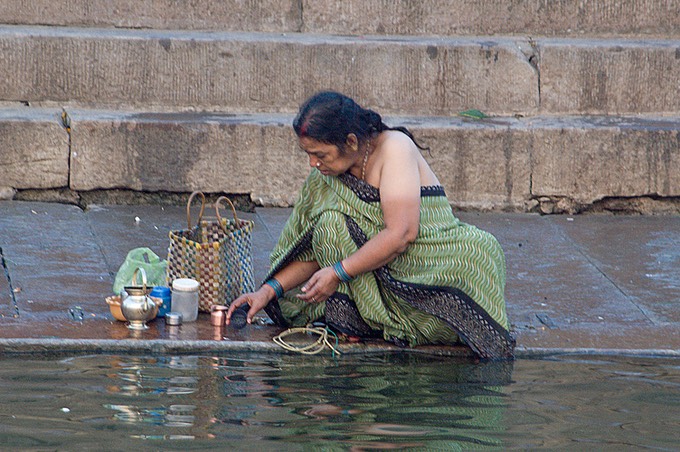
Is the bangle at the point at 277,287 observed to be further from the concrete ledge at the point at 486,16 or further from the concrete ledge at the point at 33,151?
the concrete ledge at the point at 486,16

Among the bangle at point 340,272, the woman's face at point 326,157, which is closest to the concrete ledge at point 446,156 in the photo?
the woman's face at point 326,157

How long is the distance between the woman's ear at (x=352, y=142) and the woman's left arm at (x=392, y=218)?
14 cm

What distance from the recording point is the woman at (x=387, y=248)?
4465mm

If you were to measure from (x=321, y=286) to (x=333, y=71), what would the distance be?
251cm

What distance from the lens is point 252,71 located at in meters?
6.73

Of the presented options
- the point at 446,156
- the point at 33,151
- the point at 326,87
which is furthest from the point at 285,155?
the point at 33,151

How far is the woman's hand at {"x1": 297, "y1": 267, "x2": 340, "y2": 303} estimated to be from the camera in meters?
4.53

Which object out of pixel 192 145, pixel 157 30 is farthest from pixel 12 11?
pixel 192 145

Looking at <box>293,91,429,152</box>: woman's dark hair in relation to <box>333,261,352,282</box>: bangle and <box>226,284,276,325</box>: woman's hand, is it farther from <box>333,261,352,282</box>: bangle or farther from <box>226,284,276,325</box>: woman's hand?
<box>226,284,276,325</box>: woman's hand

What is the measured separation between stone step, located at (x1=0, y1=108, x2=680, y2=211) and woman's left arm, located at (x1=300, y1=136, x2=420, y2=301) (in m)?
2.01

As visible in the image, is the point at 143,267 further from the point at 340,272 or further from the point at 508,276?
the point at 508,276

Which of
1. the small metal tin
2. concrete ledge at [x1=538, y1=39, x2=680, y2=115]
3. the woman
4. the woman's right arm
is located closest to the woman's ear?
the woman

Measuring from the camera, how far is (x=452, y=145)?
21.6ft

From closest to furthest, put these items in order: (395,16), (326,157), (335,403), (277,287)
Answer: (335,403) → (326,157) → (277,287) → (395,16)
